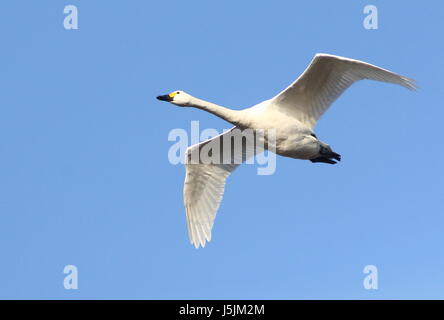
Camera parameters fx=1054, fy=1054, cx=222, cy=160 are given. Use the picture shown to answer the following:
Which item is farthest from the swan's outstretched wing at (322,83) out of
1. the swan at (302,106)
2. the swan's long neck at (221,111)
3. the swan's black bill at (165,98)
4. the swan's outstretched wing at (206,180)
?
the swan's black bill at (165,98)

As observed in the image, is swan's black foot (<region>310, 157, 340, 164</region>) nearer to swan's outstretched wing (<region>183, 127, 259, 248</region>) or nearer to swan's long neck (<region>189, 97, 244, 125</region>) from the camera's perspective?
swan's outstretched wing (<region>183, 127, 259, 248</region>)

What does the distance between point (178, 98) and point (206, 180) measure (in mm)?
2918

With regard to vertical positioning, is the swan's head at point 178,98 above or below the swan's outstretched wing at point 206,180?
above

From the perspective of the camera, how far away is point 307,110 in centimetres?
2416

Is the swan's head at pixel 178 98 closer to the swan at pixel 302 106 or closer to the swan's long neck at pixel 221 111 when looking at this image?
the swan at pixel 302 106

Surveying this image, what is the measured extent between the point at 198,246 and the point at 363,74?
5838mm

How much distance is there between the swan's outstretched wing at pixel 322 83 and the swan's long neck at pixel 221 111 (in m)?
1.06

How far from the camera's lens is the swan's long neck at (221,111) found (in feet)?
75.3

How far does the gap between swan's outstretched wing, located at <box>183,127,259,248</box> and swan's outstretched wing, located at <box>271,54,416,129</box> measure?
1861mm

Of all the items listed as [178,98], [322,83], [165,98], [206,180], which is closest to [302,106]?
[322,83]

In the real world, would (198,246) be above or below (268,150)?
below

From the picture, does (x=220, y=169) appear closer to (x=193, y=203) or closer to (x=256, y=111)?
(x=193, y=203)
